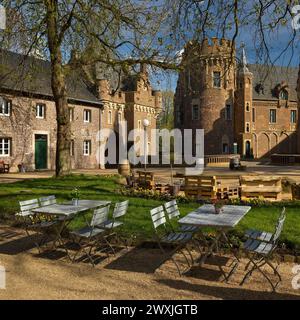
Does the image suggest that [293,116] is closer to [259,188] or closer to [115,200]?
[259,188]

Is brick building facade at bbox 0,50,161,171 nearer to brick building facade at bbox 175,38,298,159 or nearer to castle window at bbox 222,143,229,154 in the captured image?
brick building facade at bbox 175,38,298,159

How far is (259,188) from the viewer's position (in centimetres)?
1373

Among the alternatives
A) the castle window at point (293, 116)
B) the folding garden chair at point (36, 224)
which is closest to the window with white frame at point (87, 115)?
the folding garden chair at point (36, 224)

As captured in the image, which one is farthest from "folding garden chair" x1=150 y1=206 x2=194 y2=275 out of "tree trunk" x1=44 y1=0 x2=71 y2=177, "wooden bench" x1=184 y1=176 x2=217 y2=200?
"tree trunk" x1=44 y1=0 x2=71 y2=177

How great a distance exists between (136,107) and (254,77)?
18878 mm

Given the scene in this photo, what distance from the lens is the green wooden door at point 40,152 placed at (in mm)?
29373

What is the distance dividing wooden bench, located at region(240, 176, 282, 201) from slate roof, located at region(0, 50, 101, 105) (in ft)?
29.5

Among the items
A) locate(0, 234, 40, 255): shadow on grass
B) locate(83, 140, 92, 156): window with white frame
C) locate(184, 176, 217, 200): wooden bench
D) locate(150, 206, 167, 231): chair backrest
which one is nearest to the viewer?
locate(150, 206, 167, 231): chair backrest

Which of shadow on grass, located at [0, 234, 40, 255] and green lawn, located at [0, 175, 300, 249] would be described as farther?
green lawn, located at [0, 175, 300, 249]

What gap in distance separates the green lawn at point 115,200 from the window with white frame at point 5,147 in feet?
37.1

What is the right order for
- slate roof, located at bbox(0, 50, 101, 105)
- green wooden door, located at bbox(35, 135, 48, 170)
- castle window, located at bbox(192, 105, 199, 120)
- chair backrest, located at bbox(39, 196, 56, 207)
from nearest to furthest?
chair backrest, located at bbox(39, 196, 56, 207) → slate roof, located at bbox(0, 50, 101, 105) → green wooden door, located at bbox(35, 135, 48, 170) → castle window, located at bbox(192, 105, 199, 120)

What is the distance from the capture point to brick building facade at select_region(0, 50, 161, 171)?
26.4 metres

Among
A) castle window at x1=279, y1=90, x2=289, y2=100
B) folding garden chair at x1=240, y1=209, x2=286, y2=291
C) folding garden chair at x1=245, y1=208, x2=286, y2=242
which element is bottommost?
folding garden chair at x1=240, y1=209, x2=286, y2=291

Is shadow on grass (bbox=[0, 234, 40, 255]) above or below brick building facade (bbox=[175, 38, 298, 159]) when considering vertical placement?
below
